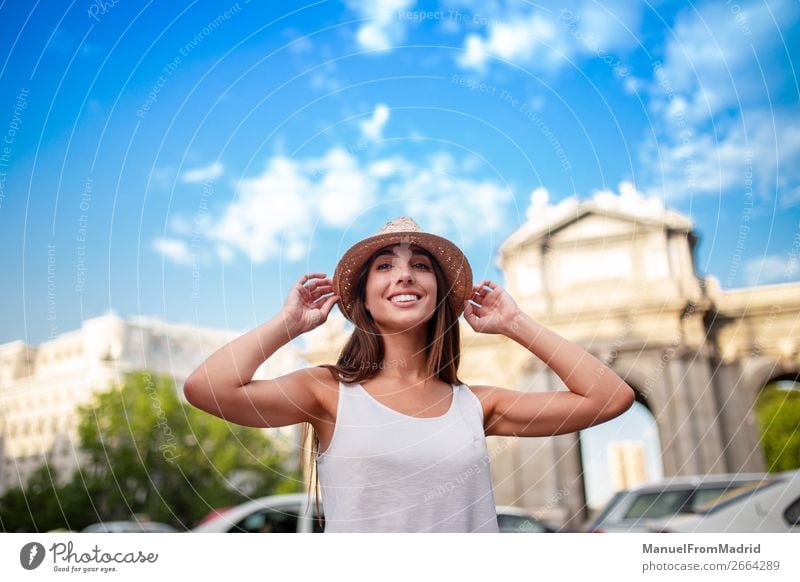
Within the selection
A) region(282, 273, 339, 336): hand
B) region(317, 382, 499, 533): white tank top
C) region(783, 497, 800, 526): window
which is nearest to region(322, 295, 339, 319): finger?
region(282, 273, 339, 336): hand

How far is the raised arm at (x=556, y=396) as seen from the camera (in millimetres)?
2736

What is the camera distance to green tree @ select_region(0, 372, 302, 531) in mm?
33312

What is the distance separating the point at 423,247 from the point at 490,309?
1.19ft

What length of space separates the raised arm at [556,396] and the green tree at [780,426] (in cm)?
3332

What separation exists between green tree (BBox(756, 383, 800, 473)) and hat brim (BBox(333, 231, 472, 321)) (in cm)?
3338

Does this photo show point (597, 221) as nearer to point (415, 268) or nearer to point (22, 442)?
point (415, 268)

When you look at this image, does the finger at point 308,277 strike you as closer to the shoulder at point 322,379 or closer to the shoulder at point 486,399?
the shoulder at point 322,379

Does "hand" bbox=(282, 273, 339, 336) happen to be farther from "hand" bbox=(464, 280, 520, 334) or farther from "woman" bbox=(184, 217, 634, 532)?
"hand" bbox=(464, 280, 520, 334)

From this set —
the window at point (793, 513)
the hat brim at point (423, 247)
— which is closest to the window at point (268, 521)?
the window at point (793, 513)

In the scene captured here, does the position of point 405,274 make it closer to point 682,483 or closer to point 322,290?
point 322,290

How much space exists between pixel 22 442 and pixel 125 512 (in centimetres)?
852

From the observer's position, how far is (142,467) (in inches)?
1336
